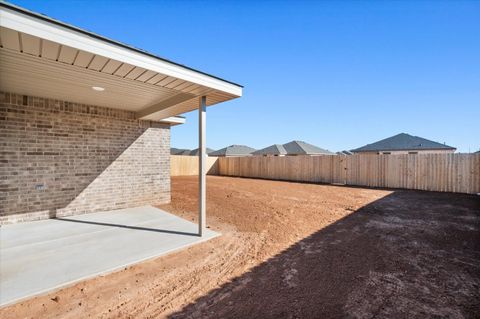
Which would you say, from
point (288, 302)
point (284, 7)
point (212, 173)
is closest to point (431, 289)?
point (288, 302)

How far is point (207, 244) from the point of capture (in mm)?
4215

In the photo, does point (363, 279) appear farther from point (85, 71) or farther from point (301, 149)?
point (301, 149)

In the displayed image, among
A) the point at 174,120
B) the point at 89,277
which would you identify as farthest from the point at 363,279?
the point at 174,120

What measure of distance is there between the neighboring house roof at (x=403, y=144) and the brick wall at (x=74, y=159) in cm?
2353

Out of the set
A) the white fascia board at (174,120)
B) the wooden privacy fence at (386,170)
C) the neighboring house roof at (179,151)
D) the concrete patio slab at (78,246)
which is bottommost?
the concrete patio slab at (78,246)

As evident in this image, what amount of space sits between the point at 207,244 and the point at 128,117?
508 cm

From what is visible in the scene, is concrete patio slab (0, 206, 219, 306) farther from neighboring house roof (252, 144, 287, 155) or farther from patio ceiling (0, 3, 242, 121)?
neighboring house roof (252, 144, 287, 155)

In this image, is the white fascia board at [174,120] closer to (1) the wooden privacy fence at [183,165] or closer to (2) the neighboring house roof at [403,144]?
(1) the wooden privacy fence at [183,165]

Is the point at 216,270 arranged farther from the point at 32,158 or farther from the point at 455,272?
the point at 32,158

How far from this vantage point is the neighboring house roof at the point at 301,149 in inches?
1101

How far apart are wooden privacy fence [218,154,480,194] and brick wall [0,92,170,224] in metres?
10.8

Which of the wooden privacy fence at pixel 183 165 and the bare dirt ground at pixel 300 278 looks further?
the wooden privacy fence at pixel 183 165

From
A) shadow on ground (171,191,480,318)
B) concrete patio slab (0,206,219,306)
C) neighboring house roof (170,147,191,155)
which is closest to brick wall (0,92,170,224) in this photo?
concrete patio slab (0,206,219,306)

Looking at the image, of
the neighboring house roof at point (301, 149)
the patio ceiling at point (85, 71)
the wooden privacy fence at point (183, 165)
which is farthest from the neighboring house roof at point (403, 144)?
the patio ceiling at point (85, 71)
